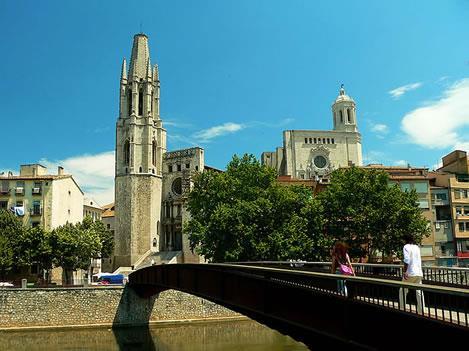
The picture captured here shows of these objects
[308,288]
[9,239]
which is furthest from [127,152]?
[308,288]

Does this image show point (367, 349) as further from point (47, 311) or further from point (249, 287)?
point (47, 311)

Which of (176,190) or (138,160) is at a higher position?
(138,160)

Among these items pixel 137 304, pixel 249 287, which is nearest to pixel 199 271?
pixel 249 287

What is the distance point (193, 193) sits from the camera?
Answer: 196ft

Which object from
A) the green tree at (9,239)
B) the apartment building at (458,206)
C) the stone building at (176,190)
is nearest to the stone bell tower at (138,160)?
the stone building at (176,190)

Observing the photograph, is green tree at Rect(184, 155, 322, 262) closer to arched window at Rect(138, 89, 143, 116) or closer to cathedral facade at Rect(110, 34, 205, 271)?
cathedral facade at Rect(110, 34, 205, 271)

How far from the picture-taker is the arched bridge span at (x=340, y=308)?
10523 mm

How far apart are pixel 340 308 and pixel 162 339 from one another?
2738 centimetres

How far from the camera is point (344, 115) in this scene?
10881cm

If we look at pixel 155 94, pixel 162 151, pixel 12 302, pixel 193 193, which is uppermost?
pixel 155 94

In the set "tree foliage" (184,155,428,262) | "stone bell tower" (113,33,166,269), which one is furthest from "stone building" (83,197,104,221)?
"tree foliage" (184,155,428,262)

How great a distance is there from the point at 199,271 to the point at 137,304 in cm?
2049

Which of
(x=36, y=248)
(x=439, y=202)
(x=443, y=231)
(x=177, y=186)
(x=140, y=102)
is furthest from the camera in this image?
(x=140, y=102)

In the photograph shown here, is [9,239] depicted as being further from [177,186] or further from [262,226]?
[177,186]
